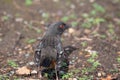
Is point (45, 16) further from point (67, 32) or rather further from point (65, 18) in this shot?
point (67, 32)

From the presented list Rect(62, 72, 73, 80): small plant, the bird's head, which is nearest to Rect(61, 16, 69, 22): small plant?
the bird's head

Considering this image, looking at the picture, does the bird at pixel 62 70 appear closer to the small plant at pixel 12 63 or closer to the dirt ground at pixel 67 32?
the dirt ground at pixel 67 32

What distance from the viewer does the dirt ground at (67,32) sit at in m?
10.2

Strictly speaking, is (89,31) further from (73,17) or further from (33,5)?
(33,5)

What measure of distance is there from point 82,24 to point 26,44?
2680mm

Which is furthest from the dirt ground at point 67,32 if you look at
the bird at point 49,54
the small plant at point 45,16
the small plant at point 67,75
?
the bird at point 49,54

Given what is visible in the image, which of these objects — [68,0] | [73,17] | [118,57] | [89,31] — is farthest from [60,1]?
[118,57]

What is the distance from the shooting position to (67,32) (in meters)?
12.6

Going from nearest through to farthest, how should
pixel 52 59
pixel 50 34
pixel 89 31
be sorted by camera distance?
1. pixel 52 59
2. pixel 50 34
3. pixel 89 31

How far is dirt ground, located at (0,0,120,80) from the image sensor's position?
1021cm

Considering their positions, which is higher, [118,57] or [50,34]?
[50,34]

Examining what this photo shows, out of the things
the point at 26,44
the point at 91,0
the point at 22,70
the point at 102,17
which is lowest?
the point at 22,70

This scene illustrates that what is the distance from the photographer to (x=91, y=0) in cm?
1471

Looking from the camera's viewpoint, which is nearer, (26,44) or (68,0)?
(26,44)
